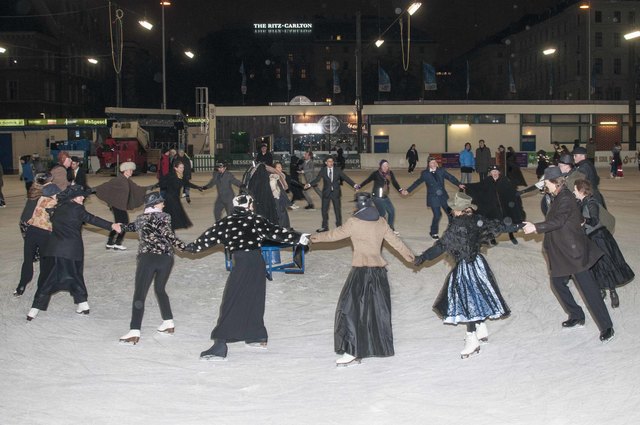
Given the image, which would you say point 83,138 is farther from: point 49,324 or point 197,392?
point 197,392

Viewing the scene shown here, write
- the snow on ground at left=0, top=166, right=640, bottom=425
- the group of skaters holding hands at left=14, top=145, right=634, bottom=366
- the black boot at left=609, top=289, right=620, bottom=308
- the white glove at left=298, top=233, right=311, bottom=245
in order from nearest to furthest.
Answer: the snow on ground at left=0, top=166, right=640, bottom=425, the group of skaters holding hands at left=14, top=145, right=634, bottom=366, the white glove at left=298, top=233, right=311, bottom=245, the black boot at left=609, top=289, right=620, bottom=308

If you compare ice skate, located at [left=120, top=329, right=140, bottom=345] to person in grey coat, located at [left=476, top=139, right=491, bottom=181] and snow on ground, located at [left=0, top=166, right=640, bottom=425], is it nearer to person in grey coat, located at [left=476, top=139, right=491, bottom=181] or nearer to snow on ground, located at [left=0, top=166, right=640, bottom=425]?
snow on ground, located at [left=0, top=166, right=640, bottom=425]

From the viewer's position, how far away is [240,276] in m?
7.55

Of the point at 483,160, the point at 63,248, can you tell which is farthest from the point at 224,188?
the point at 483,160

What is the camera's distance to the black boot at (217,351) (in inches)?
297

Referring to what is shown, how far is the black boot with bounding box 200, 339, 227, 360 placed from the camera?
24.8 ft

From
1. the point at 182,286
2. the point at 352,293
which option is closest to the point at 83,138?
the point at 182,286

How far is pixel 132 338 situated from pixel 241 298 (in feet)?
4.76

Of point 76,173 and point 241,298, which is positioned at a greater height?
point 76,173

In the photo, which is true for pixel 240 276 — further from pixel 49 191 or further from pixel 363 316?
pixel 49 191

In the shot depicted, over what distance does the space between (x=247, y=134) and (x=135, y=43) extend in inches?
2042

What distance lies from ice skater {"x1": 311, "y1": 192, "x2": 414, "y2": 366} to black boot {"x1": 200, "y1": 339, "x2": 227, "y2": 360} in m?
1.07

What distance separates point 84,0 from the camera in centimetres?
8606

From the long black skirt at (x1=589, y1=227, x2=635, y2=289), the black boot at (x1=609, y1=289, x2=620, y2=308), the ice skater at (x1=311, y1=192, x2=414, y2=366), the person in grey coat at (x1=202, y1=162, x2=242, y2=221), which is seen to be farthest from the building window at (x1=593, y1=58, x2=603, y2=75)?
the ice skater at (x1=311, y1=192, x2=414, y2=366)
